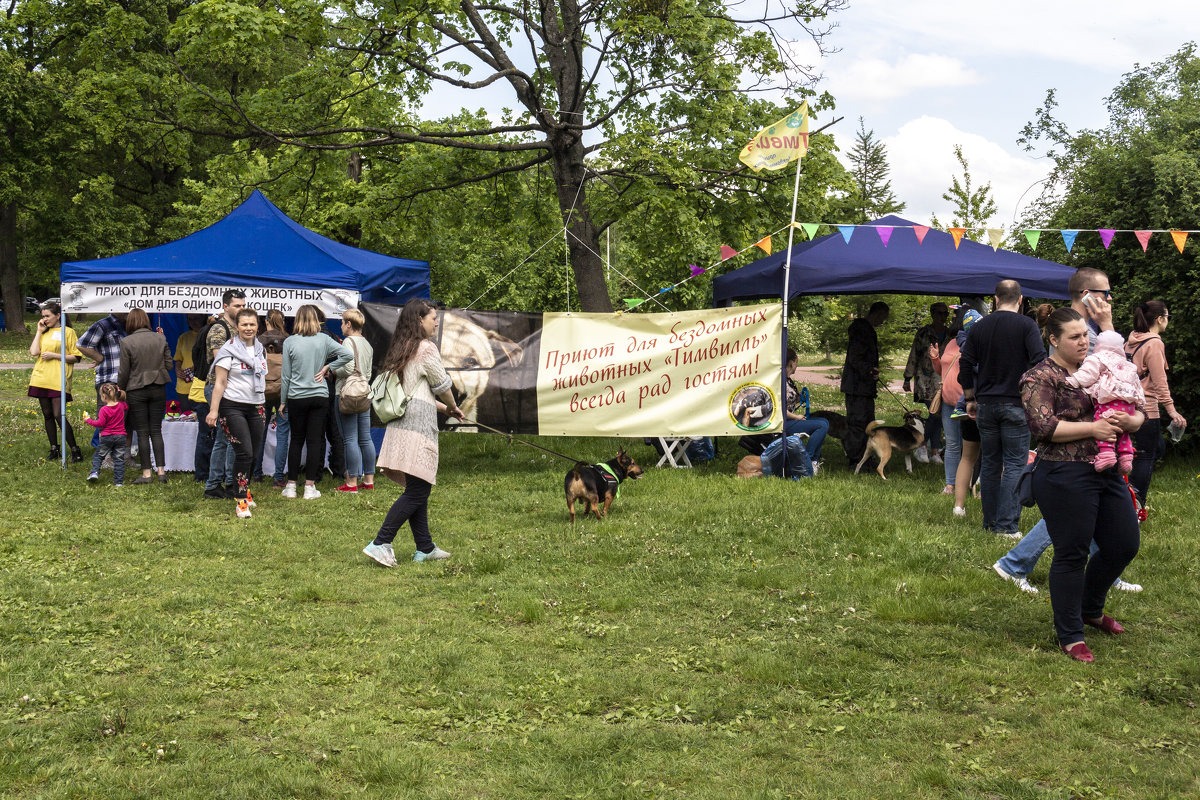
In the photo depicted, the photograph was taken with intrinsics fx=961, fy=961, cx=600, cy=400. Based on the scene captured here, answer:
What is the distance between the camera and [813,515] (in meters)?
8.09

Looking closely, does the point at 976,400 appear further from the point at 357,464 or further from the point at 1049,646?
the point at 357,464

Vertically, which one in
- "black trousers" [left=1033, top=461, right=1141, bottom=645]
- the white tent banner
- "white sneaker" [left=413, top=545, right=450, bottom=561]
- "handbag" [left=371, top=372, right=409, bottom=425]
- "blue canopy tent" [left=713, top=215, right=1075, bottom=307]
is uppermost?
"blue canopy tent" [left=713, top=215, right=1075, bottom=307]

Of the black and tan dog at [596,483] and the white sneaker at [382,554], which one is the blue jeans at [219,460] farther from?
the black and tan dog at [596,483]

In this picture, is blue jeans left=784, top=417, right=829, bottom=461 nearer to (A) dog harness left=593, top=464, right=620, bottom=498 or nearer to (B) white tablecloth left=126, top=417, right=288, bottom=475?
(A) dog harness left=593, top=464, right=620, bottom=498

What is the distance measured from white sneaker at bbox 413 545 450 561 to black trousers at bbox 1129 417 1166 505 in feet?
15.2

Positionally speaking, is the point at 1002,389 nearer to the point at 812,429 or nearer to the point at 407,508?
the point at 812,429

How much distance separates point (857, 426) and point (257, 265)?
22.6 feet

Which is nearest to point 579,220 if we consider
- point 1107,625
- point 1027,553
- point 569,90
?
point 569,90

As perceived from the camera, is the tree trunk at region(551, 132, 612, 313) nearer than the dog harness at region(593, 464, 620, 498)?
No

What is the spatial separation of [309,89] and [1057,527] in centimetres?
1221

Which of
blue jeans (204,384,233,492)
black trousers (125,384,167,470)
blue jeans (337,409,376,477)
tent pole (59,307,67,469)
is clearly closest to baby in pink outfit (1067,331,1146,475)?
blue jeans (337,409,376,477)

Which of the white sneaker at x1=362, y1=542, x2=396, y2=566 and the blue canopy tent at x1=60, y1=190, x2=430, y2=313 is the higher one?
the blue canopy tent at x1=60, y1=190, x2=430, y2=313

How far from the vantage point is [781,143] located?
10.1 meters

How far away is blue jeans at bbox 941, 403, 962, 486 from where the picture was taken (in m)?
8.77
